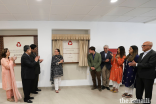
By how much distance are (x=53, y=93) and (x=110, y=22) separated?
3289 millimetres

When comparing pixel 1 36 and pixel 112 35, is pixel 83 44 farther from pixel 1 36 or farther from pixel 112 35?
pixel 1 36

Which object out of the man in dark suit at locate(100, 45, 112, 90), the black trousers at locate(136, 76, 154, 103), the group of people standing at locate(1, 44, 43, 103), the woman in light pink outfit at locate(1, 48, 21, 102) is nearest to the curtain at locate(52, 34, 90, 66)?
the man in dark suit at locate(100, 45, 112, 90)

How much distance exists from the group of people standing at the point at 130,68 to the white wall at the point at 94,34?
65cm

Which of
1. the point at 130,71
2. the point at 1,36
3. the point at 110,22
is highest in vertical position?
the point at 110,22

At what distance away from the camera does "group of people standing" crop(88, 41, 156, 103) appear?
2.57 meters

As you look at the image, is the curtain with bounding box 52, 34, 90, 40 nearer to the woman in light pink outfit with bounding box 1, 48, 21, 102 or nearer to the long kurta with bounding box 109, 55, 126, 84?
the long kurta with bounding box 109, 55, 126, 84

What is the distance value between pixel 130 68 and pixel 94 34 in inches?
74.9

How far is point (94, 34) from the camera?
4.40 meters

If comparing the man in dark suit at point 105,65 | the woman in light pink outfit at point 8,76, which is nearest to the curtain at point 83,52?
the man in dark suit at point 105,65

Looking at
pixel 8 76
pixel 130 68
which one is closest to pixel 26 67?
pixel 8 76

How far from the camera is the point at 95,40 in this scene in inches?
174

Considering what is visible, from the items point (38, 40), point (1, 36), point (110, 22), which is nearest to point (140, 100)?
point (110, 22)

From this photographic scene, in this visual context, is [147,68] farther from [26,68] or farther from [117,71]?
[26,68]

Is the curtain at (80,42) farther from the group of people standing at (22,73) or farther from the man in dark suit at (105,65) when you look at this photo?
the group of people standing at (22,73)
